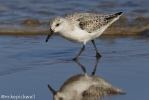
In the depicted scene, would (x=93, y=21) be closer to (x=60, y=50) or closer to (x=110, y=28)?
(x=60, y=50)

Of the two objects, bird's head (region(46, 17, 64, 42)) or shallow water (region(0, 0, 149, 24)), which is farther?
shallow water (region(0, 0, 149, 24))

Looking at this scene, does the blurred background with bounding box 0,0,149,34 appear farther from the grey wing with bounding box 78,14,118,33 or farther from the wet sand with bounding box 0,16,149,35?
the grey wing with bounding box 78,14,118,33

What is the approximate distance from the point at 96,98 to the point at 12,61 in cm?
228

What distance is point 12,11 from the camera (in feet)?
39.7

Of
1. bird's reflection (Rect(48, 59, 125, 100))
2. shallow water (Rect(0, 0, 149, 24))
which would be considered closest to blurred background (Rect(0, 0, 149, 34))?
shallow water (Rect(0, 0, 149, 24))

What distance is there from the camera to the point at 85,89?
617 cm

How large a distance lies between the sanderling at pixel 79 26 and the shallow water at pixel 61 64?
403mm

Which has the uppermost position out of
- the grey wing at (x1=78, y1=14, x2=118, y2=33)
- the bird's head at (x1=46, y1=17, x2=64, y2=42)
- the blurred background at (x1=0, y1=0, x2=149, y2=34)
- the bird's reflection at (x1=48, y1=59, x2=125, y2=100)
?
the bird's head at (x1=46, y1=17, x2=64, y2=42)

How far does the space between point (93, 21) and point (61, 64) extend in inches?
42.3

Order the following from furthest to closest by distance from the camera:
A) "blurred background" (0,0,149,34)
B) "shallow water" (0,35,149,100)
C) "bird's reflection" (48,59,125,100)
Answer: "blurred background" (0,0,149,34), "shallow water" (0,35,149,100), "bird's reflection" (48,59,125,100)

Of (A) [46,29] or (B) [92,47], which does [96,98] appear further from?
(A) [46,29]

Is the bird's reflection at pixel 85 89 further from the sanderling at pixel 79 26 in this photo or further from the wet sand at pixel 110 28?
the wet sand at pixel 110 28

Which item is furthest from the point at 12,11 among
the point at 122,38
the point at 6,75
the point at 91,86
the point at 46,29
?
the point at 91,86

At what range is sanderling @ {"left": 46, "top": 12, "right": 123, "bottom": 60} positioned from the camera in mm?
Result: 7445
